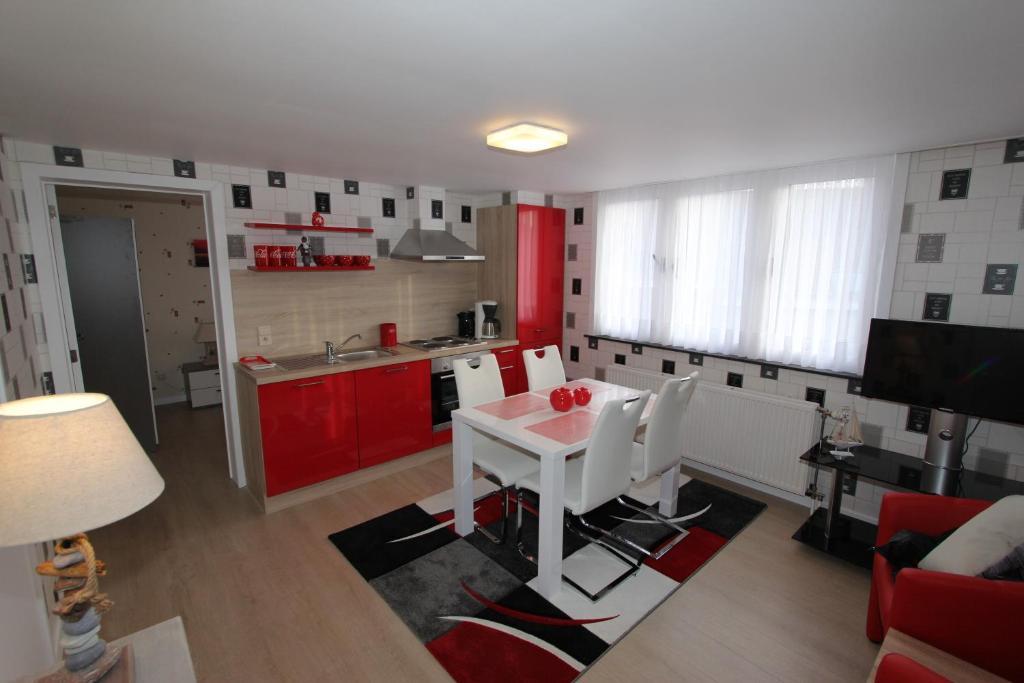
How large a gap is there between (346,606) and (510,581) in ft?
2.66

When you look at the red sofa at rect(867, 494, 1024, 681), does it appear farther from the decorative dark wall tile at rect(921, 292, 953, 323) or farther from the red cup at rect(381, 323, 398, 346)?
the red cup at rect(381, 323, 398, 346)

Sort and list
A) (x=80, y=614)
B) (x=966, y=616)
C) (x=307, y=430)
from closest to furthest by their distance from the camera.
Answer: (x=80, y=614), (x=966, y=616), (x=307, y=430)

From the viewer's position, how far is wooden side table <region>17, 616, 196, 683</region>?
1231 millimetres

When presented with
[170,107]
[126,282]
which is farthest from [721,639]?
[126,282]

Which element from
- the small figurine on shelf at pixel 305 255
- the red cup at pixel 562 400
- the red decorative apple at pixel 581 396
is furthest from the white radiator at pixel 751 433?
the small figurine on shelf at pixel 305 255

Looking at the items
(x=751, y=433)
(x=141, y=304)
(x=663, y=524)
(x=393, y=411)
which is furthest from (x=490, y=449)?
(x=141, y=304)

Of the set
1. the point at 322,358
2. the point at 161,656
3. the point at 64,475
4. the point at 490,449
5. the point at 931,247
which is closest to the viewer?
the point at 64,475

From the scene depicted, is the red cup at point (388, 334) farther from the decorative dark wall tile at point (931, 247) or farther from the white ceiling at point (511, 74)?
the decorative dark wall tile at point (931, 247)

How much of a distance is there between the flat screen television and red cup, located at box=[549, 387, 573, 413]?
1.67m

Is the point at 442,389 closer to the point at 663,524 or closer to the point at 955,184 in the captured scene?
the point at 663,524

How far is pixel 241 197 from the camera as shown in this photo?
10.9 feet

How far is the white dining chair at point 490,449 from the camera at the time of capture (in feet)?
8.89

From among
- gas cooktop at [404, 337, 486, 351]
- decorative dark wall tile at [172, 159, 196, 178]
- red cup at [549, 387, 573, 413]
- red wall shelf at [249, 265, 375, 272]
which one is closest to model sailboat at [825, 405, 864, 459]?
red cup at [549, 387, 573, 413]

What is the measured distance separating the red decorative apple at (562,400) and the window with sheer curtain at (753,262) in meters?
1.55
